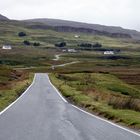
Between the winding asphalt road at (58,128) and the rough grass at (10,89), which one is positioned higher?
the winding asphalt road at (58,128)

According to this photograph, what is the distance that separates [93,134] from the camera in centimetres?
1758

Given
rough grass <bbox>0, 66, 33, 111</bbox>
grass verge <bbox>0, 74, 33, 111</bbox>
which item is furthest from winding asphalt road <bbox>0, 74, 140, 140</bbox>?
rough grass <bbox>0, 66, 33, 111</bbox>

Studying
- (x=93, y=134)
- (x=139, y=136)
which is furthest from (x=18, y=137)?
(x=139, y=136)

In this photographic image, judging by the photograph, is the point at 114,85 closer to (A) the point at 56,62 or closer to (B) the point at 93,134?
(B) the point at 93,134

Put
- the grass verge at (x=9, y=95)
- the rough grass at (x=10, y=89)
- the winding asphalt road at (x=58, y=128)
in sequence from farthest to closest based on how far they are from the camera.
A: the rough grass at (x=10, y=89) → the grass verge at (x=9, y=95) → the winding asphalt road at (x=58, y=128)

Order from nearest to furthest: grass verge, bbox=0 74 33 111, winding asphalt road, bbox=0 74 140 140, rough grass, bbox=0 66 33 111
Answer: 1. winding asphalt road, bbox=0 74 140 140
2. grass verge, bbox=0 74 33 111
3. rough grass, bbox=0 66 33 111

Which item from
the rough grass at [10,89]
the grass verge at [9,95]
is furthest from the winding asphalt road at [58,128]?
the rough grass at [10,89]

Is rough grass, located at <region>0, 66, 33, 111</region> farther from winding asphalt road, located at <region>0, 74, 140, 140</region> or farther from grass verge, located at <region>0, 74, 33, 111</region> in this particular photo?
winding asphalt road, located at <region>0, 74, 140, 140</region>

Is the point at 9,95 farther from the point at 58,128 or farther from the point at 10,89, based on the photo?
the point at 58,128

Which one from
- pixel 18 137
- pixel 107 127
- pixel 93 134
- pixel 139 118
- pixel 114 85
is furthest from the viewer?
pixel 114 85

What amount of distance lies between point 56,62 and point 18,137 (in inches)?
6597

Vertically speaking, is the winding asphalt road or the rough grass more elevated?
the winding asphalt road

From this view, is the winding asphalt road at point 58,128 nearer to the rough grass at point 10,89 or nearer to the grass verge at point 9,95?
the grass verge at point 9,95

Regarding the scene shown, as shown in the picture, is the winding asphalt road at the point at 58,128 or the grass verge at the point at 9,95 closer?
the winding asphalt road at the point at 58,128
